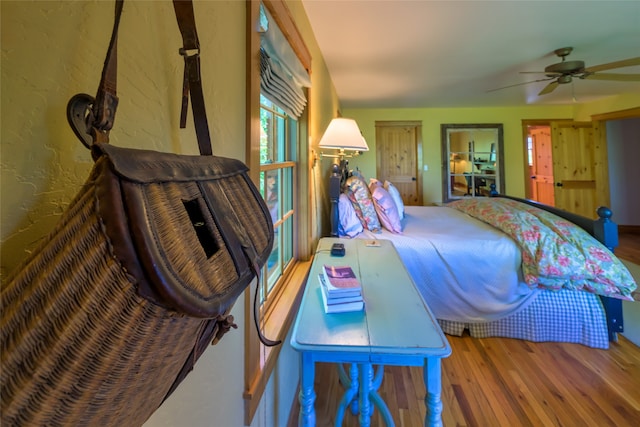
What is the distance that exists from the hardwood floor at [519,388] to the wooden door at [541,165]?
533cm

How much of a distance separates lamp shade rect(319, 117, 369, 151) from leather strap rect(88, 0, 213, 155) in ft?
5.23

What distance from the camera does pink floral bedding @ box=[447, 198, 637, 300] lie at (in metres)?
1.96

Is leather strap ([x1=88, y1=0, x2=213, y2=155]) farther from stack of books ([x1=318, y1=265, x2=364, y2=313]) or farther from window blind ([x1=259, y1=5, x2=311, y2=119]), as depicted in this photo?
stack of books ([x1=318, y1=265, x2=364, y2=313])

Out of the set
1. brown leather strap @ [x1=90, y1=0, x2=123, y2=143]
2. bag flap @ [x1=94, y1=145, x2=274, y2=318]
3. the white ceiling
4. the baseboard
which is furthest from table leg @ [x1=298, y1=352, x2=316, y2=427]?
the baseboard

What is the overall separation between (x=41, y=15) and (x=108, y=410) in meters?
0.47

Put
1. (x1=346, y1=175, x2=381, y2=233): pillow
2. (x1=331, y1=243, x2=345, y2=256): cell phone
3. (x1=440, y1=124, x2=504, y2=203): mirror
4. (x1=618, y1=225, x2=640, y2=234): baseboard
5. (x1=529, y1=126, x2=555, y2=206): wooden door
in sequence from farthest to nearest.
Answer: (x1=529, y1=126, x2=555, y2=206): wooden door → (x1=440, y1=124, x2=504, y2=203): mirror → (x1=618, y1=225, x2=640, y2=234): baseboard → (x1=346, y1=175, x2=381, y2=233): pillow → (x1=331, y1=243, x2=345, y2=256): cell phone

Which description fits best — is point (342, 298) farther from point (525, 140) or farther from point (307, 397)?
point (525, 140)

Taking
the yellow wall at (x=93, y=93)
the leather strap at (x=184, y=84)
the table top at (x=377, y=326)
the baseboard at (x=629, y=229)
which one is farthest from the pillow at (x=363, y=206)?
the baseboard at (x=629, y=229)

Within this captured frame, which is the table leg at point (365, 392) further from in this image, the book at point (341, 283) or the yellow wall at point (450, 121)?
the yellow wall at point (450, 121)

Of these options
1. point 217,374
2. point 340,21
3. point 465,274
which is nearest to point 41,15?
point 217,374

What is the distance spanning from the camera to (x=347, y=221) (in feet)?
8.11

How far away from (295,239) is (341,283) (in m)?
0.91

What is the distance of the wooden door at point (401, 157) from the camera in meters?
5.73

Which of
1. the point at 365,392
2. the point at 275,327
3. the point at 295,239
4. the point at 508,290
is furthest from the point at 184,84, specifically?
the point at 508,290
